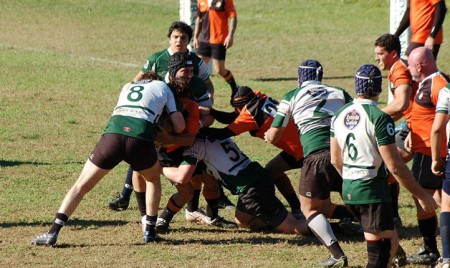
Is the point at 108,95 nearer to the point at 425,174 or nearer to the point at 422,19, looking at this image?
the point at 422,19

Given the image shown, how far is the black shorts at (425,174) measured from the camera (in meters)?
8.80

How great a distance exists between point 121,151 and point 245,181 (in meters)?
1.39

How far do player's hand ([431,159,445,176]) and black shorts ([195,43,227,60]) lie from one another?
9810 millimetres

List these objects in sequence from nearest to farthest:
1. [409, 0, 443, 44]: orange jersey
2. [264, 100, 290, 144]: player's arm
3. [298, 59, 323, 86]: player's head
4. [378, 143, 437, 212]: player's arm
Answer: [378, 143, 437, 212]: player's arm < [264, 100, 290, 144]: player's arm < [298, 59, 323, 86]: player's head < [409, 0, 443, 44]: orange jersey

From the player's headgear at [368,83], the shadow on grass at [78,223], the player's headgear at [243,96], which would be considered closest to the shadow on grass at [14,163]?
the shadow on grass at [78,223]

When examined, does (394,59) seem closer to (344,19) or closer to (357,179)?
(357,179)

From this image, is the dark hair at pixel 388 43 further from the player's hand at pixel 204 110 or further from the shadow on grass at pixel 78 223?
the shadow on grass at pixel 78 223

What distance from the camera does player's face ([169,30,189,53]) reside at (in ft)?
35.0

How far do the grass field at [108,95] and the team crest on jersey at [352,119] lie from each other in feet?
5.43

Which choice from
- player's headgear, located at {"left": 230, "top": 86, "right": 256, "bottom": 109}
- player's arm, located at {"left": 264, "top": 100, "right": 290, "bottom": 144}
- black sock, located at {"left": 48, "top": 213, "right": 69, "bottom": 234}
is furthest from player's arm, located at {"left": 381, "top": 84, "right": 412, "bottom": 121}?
black sock, located at {"left": 48, "top": 213, "right": 69, "bottom": 234}

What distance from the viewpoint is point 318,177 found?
8.66 m

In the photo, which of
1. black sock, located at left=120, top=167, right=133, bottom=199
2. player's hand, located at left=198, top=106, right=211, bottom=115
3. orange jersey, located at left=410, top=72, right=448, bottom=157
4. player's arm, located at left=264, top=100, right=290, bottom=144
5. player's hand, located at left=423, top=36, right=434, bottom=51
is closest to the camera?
orange jersey, located at left=410, top=72, right=448, bottom=157

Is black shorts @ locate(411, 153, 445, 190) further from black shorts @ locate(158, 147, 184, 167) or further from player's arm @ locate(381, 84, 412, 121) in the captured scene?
black shorts @ locate(158, 147, 184, 167)

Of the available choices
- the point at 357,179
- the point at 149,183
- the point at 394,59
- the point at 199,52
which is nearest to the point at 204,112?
the point at 149,183
